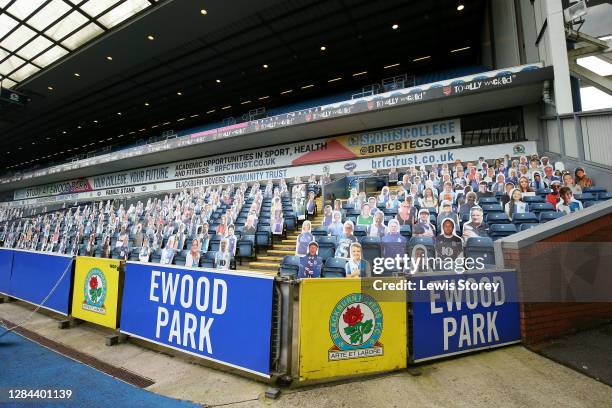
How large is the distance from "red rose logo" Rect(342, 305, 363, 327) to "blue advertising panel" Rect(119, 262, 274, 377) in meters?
0.83

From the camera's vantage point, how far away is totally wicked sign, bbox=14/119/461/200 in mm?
15836

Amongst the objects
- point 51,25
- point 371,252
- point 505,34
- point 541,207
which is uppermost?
point 51,25

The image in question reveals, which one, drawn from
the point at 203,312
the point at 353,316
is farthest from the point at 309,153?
the point at 353,316

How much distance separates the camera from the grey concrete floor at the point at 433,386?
9.06 feet

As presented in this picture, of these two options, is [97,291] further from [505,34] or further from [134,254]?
[505,34]

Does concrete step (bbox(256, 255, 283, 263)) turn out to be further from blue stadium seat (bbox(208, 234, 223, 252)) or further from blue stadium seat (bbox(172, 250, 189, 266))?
blue stadium seat (bbox(172, 250, 189, 266))

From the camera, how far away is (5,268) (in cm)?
732

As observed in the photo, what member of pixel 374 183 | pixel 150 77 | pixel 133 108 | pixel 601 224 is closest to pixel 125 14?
pixel 150 77

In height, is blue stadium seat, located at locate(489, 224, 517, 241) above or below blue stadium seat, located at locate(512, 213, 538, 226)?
below

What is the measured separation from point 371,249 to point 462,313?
2.50 m

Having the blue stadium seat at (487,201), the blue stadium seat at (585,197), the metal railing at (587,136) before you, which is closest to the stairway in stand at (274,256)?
the blue stadium seat at (487,201)

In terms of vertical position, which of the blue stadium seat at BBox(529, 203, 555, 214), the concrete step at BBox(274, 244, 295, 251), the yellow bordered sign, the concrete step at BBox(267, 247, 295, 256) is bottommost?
the yellow bordered sign

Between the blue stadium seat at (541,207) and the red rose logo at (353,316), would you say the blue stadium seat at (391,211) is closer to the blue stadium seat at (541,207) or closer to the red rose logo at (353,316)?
the blue stadium seat at (541,207)

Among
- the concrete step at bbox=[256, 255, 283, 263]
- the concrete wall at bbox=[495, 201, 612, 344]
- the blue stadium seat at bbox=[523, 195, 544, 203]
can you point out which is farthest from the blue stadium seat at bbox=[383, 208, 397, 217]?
the concrete wall at bbox=[495, 201, 612, 344]
